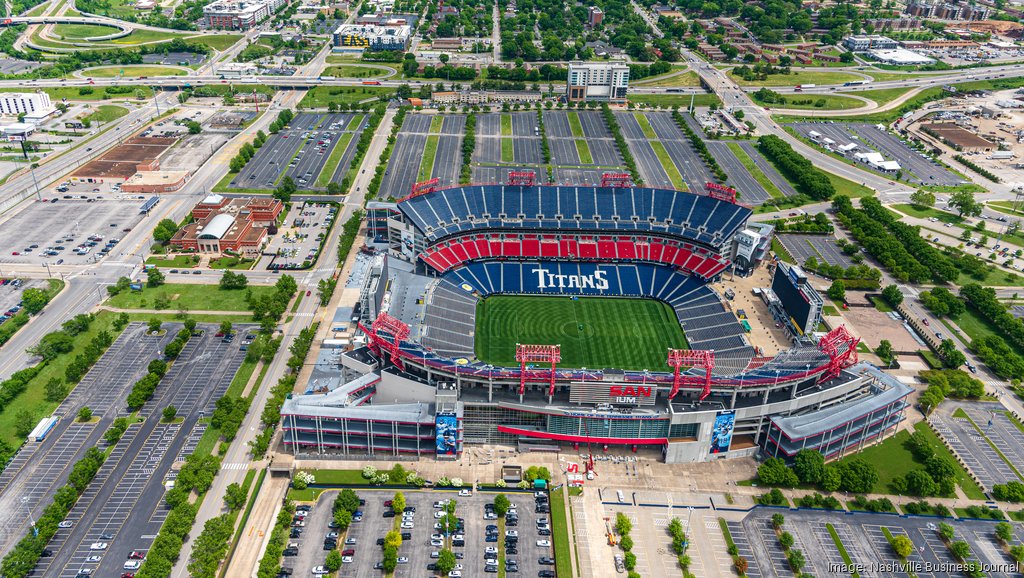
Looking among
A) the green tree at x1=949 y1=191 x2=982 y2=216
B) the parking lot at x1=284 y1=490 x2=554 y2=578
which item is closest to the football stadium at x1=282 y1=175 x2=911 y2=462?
the parking lot at x1=284 y1=490 x2=554 y2=578

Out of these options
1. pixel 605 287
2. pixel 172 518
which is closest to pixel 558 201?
pixel 605 287

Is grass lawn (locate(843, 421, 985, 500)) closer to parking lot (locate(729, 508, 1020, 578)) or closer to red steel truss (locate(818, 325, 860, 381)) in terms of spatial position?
parking lot (locate(729, 508, 1020, 578))

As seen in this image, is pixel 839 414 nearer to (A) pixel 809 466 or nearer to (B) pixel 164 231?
(A) pixel 809 466

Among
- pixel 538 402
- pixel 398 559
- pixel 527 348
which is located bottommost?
pixel 398 559

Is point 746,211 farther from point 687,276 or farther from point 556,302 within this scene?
point 556,302

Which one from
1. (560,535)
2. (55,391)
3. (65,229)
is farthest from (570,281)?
(65,229)
